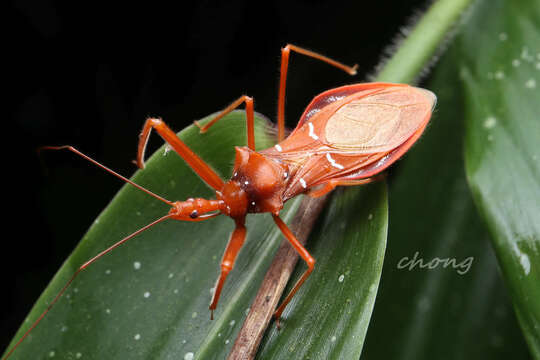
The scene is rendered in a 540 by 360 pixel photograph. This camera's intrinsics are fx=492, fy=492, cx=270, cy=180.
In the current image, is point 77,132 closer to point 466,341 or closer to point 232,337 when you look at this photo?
point 232,337

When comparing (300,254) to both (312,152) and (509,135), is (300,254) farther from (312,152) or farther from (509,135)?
(509,135)

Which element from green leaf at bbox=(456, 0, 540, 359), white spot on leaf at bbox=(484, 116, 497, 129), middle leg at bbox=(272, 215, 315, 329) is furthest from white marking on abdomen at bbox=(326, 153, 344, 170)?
white spot on leaf at bbox=(484, 116, 497, 129)

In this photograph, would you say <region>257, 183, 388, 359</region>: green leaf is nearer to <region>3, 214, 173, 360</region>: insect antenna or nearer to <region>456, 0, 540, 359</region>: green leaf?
<region>456, 0, 540, 359</region>: green leaf

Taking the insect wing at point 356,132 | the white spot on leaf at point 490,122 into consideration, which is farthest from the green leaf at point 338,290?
the white spot on leaf at point 490,122

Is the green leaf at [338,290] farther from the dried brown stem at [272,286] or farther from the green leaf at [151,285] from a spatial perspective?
the green leaf at [151,285]

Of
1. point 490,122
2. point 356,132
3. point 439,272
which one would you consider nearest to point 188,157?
point 356,132

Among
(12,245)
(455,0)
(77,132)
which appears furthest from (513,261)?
(12,245)

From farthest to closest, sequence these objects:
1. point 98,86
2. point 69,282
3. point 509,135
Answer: point 98,86
point 509,135
point 69,282
